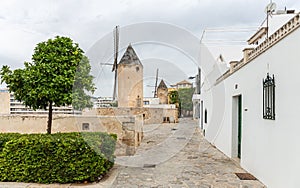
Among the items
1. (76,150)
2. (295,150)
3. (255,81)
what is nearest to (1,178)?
(76,150)

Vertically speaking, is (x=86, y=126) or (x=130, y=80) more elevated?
(x=130, y=80)

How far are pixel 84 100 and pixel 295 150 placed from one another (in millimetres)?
6163

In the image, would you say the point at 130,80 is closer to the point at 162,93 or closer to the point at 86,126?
the point at 162,93

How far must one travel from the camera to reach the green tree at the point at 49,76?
6559mm

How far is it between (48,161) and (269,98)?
200 inches

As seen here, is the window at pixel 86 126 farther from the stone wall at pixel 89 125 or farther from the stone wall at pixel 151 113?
the stone wall at pixel 151 113

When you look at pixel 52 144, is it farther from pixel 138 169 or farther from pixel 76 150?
pixel 138 169

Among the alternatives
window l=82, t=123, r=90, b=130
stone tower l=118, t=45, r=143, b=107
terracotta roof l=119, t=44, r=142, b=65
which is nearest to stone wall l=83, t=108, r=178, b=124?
stone tower l=118, t=45, r=143, b=107

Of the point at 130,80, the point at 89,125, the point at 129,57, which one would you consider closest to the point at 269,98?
the point at 89,125

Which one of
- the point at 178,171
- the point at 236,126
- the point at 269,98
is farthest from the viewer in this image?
the point at 236,126

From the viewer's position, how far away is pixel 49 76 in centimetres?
661

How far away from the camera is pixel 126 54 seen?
26453mm

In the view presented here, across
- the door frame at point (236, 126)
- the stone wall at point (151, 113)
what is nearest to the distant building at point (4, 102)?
the stone wall at point (151, 113)

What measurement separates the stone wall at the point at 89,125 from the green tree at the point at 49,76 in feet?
8.55
